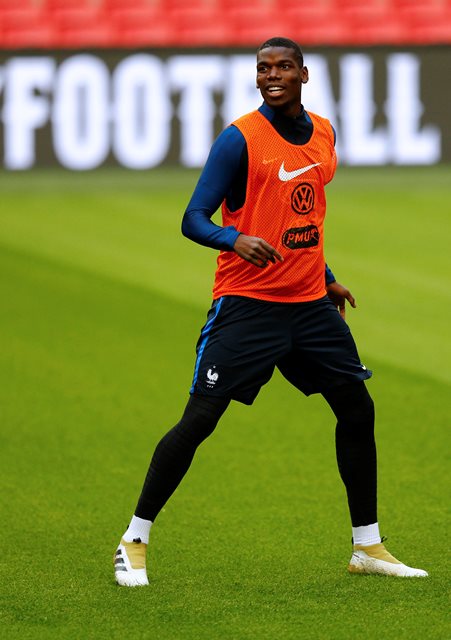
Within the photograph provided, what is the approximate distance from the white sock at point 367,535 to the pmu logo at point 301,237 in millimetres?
1121

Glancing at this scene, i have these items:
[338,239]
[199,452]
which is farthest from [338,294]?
[338,239]

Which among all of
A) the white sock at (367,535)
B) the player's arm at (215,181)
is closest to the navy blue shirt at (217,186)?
the player's arm at (215,181)

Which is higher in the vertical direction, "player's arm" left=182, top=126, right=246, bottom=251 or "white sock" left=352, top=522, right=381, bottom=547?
"player's arm" left=182, top=126, right=246, bottom=251

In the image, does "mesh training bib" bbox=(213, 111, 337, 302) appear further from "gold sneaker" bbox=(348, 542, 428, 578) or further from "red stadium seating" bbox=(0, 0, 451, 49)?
"red stadium seating" bbox=(0, 0, 451, 49)

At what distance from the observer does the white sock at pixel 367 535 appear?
520cm

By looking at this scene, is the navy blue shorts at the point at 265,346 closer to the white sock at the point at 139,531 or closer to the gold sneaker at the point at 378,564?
the white sock at the point at 139,531

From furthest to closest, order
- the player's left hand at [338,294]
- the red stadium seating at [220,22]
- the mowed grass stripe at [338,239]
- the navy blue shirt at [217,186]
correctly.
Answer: the red stadium seating at [220,22] < the mowed grass stripe at [338,239] < the player's left hand at [338,294] < the navy blue shirt at [217,186]

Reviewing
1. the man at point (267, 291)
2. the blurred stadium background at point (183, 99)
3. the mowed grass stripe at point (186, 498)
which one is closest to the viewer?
the mowed grass stripe at point (186, 498)

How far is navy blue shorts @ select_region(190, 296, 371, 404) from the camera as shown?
4.93 m

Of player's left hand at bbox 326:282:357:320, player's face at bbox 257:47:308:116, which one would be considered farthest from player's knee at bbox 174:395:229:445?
player's face at bbox 257:47:308:116

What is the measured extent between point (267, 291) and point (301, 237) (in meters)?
0.23

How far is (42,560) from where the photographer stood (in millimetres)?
5410

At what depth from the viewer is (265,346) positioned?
496cm

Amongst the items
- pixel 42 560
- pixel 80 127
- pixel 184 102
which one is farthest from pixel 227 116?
pixel 42 560
